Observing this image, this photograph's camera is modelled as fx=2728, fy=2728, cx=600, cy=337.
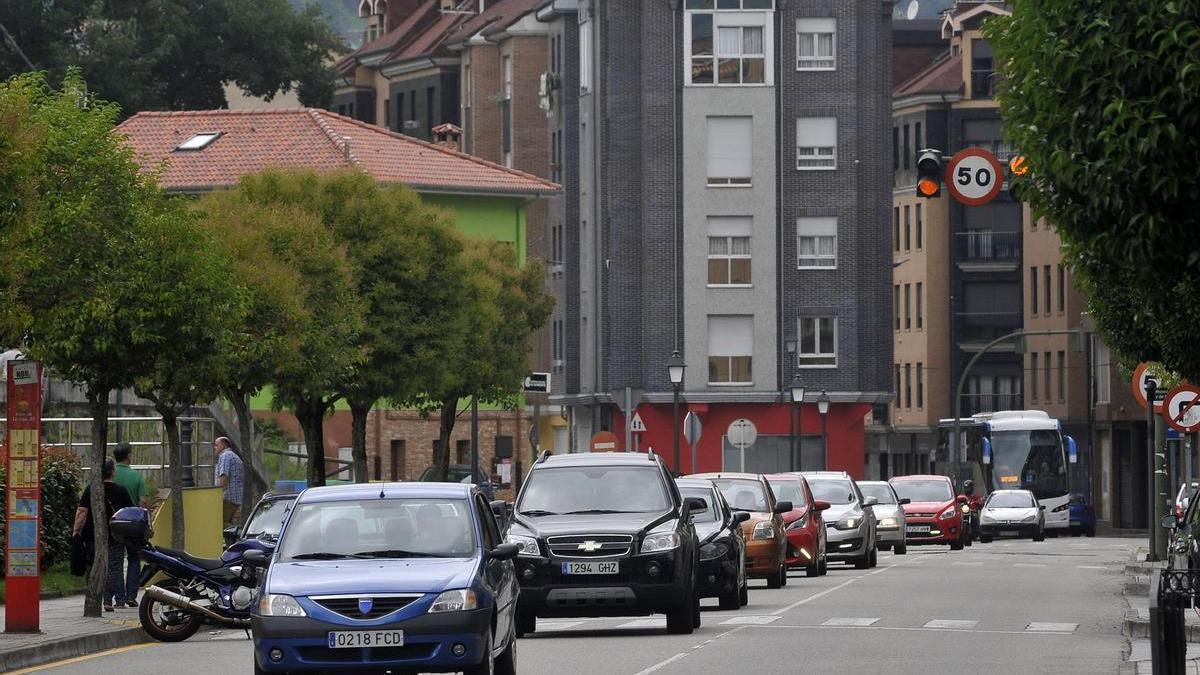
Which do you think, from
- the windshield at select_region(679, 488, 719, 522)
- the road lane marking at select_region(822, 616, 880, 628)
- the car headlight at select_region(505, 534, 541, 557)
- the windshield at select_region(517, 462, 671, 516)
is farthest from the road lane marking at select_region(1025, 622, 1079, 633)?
the car headlight at select_region(505, 534, 541, 557)

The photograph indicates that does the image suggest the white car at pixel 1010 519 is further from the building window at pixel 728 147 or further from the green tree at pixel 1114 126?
the green tree at pixel 1114 126

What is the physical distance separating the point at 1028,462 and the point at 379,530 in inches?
2875

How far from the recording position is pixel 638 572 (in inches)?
1003

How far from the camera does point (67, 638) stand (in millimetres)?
25062

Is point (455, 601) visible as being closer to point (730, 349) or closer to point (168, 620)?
point (168, 620)

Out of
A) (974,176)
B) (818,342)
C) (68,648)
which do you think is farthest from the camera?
(818,342)

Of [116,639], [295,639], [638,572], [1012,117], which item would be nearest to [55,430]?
[116,639]

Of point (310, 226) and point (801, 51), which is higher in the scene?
point (801, 51)

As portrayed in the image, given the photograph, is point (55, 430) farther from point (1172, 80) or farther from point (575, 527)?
Result: point (1172, 80)

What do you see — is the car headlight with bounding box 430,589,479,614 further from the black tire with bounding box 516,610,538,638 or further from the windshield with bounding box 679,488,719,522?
the windshield with bounding box 679,488,719,522

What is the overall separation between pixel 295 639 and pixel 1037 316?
3789 inches

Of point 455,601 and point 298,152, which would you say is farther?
point 298,152

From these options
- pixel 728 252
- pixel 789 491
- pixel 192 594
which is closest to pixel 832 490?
pixel 789 491

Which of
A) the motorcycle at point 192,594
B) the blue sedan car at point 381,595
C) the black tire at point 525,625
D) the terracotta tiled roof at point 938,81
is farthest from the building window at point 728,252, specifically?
the blue sedan car at point 381,595
